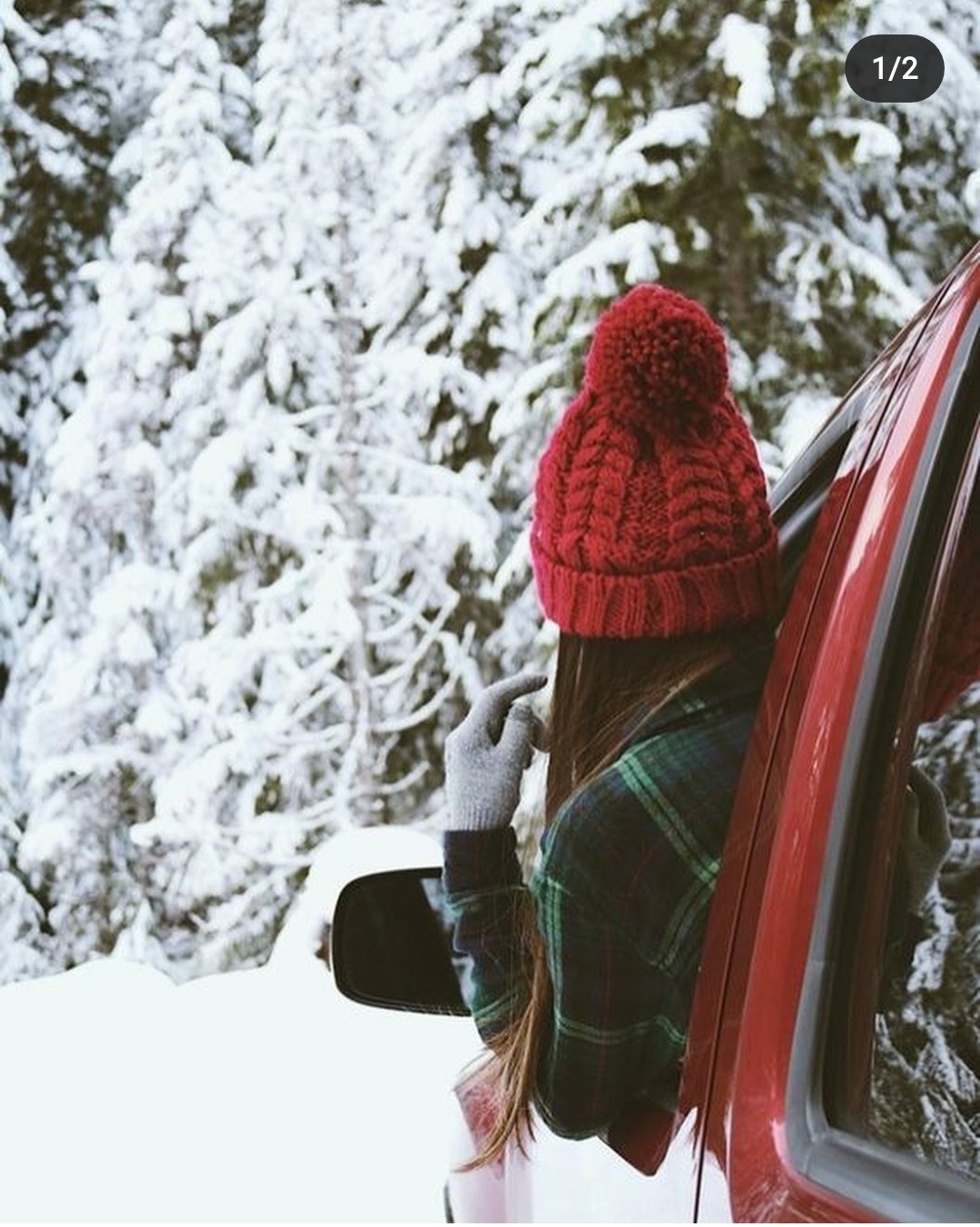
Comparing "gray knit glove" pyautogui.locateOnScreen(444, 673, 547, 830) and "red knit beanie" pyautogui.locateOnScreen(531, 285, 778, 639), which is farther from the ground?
"red knit beanie" pyautogui.locateOnScreen(531, 285, 778, 639)

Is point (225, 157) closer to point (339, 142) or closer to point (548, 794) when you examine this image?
point (339, 142)

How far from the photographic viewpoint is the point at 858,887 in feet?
4.42

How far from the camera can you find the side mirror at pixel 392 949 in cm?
214

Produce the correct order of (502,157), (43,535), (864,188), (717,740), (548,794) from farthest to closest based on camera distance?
1. (43,535)
2. (502,157)
3. (864,188)
4. (548,794)
5. (717,740)

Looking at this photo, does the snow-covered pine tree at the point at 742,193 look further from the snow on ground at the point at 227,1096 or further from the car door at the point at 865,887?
the car door at the point at 865,887

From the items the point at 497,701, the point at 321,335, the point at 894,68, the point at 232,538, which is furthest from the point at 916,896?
the point at 232,538

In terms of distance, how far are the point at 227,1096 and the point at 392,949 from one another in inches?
227

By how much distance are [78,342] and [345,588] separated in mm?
4973

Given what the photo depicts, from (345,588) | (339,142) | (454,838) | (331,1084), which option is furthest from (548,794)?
(339,142)

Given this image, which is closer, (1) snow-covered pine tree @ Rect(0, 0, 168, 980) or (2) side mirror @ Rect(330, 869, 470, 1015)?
(2) side mirror @ Rect(330, 869, 470, 1015)

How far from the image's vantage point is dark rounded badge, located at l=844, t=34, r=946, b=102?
2.33m

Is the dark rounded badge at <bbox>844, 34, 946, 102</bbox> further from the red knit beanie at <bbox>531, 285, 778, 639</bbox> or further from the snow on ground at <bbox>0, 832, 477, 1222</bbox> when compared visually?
the snow on ground at <bbox>0, 832, 477, 1222</bbox>

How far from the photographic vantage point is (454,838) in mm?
1783

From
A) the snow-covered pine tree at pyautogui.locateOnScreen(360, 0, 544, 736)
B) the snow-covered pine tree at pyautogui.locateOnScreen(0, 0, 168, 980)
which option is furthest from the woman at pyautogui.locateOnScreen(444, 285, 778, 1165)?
the snow-covered pine tree at pyautogui.locateOnScreen(0, 0, 168, 980)
